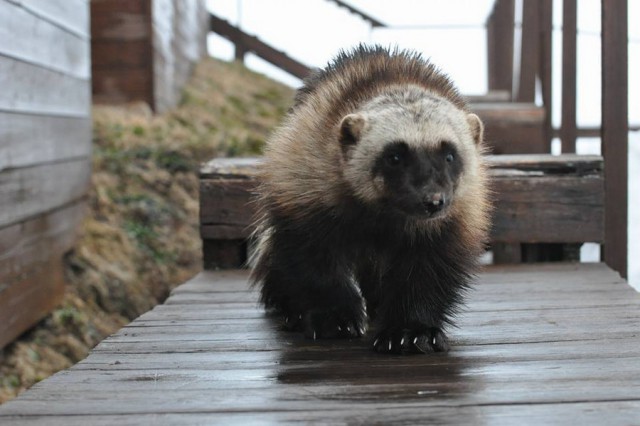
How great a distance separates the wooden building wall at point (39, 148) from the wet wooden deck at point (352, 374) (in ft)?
4.12

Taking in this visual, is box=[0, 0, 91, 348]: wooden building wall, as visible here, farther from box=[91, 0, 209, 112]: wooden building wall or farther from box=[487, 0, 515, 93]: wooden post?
box=[487, 0, 515, 93]: wooden post

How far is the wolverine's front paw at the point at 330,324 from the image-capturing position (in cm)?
249

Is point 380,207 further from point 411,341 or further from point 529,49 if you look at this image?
point 529,49

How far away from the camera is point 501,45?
7746 mm

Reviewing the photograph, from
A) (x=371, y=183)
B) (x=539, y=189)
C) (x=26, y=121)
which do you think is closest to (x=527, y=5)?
(x=539, y=189)

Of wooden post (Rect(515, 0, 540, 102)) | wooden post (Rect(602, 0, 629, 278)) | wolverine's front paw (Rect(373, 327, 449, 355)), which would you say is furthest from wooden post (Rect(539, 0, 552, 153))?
wolverine's front paw (Rect(373, 327, 449, 355))

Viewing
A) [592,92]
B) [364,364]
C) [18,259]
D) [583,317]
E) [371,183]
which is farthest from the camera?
[592,92]

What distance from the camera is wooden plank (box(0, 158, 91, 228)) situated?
3768 millimetres

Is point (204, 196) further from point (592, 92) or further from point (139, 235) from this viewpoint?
point (592, 92)

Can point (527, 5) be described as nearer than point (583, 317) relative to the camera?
No

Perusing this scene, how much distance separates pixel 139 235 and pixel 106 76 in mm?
1771

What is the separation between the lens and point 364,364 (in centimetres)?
216

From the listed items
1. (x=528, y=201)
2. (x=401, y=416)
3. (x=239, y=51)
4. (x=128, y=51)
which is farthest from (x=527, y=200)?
(x=239, y=51)

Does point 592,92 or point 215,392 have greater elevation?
point 592,92
